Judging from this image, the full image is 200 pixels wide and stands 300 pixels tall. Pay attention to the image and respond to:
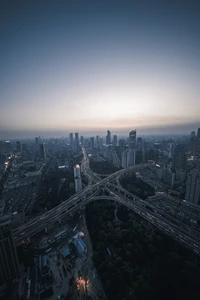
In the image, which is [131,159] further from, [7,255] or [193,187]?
[7,255]

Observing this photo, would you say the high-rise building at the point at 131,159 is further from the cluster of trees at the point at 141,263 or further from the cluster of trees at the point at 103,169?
the cluster of trees at the point at 141,263

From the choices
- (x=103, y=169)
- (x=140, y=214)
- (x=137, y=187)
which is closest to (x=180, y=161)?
(x=137, y=187)

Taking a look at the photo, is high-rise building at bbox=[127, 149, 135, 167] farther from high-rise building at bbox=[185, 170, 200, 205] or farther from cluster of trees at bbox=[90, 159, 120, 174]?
high-rise building at bbox=[185, 170, 200, 205]

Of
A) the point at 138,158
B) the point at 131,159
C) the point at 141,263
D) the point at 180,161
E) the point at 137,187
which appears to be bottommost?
the point at 137,187

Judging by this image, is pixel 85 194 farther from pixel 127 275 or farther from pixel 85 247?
pixel 127 275

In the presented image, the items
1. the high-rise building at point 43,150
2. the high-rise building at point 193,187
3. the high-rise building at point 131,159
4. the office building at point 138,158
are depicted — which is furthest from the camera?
the high-rise building at point 43,150

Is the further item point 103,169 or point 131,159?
point 131,159

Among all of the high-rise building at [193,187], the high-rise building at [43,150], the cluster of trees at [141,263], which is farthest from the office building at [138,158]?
the high-rise building at [43,150]
